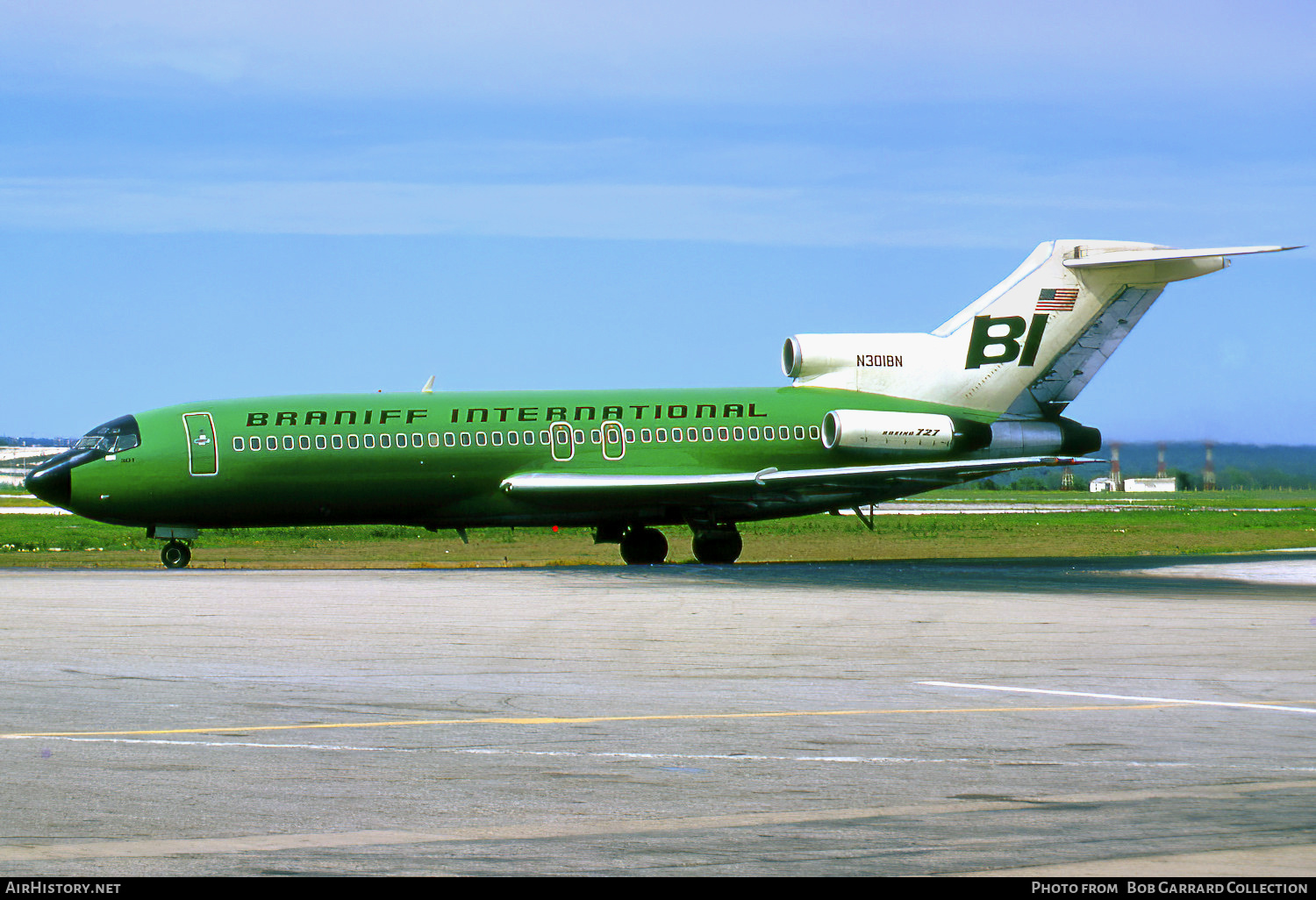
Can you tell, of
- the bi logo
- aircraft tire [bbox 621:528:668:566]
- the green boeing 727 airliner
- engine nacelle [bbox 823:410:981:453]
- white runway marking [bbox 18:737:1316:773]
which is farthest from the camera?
aircraft tire [bbox 621:528:668:566]

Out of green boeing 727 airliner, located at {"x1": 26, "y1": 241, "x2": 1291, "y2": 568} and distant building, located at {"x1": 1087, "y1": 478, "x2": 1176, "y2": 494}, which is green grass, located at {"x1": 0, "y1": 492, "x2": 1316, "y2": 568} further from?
distant building, located at {"x1": 1087, "y1": 478, "x2": 1176, "y2": 494}

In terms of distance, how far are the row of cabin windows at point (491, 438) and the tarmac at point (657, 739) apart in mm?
10015

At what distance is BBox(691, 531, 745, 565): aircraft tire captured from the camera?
31844mm

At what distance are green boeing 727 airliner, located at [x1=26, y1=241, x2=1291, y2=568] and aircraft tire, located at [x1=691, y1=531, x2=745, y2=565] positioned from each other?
0.05 metres

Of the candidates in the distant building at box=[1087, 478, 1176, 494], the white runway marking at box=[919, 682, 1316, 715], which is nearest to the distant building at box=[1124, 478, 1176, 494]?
the distant building at box=[1087, 478, 1176, 494]

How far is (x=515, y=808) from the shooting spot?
7.52 metres

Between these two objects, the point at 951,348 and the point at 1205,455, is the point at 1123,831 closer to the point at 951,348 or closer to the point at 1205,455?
the point at 951,348

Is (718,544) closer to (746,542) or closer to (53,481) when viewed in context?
(746,542)

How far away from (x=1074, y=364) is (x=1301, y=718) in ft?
73.4

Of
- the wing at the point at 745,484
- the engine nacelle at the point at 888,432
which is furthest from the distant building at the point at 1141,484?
the wing at the point at 745,484

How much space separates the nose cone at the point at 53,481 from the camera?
29.0 meters

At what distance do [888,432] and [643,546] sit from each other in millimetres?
6149

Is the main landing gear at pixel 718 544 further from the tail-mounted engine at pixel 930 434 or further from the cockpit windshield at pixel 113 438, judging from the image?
the cockpit windshield at pixel 113 438
